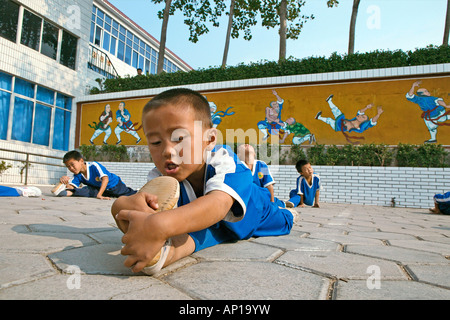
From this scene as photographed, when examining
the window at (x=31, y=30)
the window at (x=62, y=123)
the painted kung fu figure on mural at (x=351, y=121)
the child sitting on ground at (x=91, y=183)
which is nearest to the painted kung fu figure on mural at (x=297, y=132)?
the painted kung fu figure on mural at (x=351, y=121)

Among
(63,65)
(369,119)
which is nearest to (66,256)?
(369,119)

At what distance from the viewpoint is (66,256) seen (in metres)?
1.28

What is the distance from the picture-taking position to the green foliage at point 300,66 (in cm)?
781

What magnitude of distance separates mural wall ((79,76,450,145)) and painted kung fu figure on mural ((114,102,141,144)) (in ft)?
2.62

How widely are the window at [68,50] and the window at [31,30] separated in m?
1.05

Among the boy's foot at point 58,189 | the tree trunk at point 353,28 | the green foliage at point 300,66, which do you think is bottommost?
the boy's foot at point 58,189

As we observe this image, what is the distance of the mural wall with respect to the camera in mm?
7621

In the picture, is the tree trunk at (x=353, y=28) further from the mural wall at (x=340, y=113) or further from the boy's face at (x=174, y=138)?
the boy's face at (x=174, y=138)

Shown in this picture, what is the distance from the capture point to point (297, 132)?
8.67 meters

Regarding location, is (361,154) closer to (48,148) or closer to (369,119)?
(369,119)

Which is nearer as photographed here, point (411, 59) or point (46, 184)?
point (411, 59)

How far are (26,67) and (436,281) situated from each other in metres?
12.1

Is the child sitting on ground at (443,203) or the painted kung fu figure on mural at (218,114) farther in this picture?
the painted kung fu figure on mural at (218,114)
